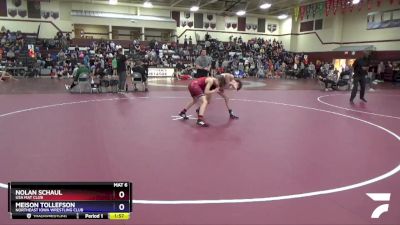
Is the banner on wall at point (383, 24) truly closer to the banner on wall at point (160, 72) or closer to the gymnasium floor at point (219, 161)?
the banner on wall at point (160, 72)

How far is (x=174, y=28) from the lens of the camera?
34.7 m

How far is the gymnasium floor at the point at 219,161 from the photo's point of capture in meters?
3.36

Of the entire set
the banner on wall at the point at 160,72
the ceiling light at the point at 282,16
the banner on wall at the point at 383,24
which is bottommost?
the banner on wall at the point at 160,72

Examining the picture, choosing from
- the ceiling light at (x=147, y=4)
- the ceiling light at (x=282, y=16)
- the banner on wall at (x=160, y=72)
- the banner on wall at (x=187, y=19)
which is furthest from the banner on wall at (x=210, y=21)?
the banner on wall at (x=160, y=72)

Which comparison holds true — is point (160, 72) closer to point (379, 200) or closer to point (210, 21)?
point (210, 21)

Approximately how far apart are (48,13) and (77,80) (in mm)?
21580

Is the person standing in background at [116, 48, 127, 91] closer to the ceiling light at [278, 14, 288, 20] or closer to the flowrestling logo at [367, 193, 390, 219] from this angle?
the flowrestling logo at [367, 193, 390, 219]

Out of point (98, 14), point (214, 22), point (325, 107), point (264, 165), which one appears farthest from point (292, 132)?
point (214, 22)

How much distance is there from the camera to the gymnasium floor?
3.36 m
